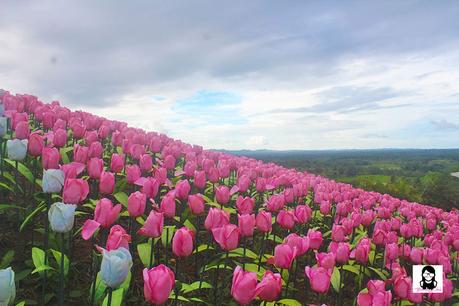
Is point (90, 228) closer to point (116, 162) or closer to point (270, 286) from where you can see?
point (270, 286)

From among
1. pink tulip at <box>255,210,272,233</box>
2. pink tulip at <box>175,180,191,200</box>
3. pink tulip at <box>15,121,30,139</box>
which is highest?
pink tulip at <box>15,121,30,139</box>

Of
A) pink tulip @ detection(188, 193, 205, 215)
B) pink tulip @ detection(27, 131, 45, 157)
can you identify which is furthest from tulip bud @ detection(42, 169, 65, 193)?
pink tulip @ detection(188, 193, 205, 215)

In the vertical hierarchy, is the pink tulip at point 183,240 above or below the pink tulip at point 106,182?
below

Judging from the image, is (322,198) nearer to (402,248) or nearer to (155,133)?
(402,248)

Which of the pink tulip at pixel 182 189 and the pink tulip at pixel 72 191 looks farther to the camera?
the pink tulip at pixel 182 189

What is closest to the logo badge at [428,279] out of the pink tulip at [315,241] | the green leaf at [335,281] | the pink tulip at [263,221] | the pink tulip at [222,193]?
the green leaf at [335,281]

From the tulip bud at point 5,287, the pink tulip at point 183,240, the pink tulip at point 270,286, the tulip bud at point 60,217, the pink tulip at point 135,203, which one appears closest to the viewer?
the tulip bud at point 5,287

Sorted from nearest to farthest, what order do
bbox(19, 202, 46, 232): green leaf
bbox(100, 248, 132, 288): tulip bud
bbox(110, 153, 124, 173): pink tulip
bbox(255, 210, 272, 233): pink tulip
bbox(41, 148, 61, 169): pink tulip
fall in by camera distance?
bbox(100, 248, 132, 288): tulip bud
bbox(19, 202, 46, 232): green leaf
bbox(41, 148, 61, 169): pink tulip
bbox(255, 210, 272, 233): pink tulip
bbox(110, 153, 124, 173): pink tulip

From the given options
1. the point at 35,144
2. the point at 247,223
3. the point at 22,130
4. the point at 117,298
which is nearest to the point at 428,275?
the point at 247,223

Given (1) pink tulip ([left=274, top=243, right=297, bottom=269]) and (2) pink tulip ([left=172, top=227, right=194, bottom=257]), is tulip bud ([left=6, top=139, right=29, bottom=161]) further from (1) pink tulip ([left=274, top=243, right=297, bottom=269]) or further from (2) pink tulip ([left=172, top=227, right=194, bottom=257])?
(1) pink tulip ([left=274, top=243, right=297, bottom=269])

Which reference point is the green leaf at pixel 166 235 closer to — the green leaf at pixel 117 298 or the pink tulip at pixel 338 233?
the green leaf at pixel 117 298

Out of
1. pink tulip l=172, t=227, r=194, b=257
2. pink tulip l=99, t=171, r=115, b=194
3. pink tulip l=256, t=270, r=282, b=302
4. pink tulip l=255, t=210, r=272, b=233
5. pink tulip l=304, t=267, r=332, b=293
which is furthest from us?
pink tulip l=255, t=210, r=272, b=233

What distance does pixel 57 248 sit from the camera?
5414mm

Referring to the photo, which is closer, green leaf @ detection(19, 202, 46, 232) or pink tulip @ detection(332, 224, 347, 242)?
green leaf @ detection(19, 202, 46, 232)
